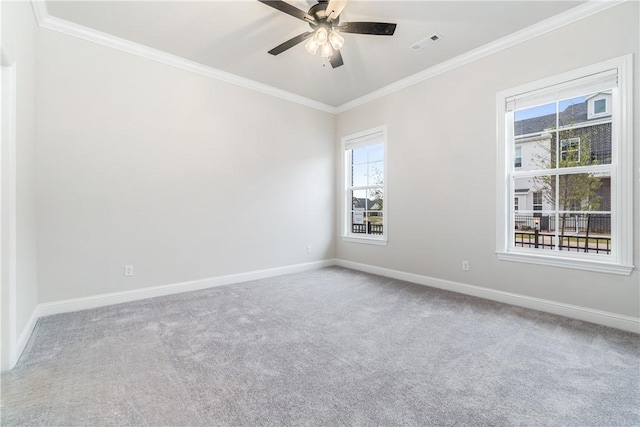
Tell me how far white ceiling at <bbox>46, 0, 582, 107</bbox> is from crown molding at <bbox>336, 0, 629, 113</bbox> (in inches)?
2.5

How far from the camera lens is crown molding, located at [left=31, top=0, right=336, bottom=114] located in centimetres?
267

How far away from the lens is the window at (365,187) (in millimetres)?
4527

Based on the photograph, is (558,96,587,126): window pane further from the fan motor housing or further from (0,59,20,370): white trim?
(0,59,20,370): white trim

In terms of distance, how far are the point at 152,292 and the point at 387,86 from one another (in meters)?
4.22

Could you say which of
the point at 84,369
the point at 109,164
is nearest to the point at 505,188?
Answer: the point at 84,369

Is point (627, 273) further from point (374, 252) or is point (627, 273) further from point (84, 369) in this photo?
point (84, 369)

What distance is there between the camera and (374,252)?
4.51 m

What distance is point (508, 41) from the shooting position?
3020mm

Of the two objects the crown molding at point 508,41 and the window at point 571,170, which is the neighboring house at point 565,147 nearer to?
the window at point 571,170

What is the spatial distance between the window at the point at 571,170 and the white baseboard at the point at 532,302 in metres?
0.40

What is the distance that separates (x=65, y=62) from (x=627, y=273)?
18.3ft

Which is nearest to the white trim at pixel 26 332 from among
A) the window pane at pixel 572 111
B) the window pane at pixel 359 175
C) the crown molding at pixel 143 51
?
the crown molding at pixel 143 51

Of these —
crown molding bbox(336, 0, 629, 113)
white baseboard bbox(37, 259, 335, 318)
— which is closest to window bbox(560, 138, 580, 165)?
crown molding bbox(336, 0, 629, 113)

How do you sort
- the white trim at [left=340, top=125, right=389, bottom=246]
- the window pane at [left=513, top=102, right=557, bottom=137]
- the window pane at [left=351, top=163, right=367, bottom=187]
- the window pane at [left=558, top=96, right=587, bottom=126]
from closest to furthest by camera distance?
the window pane at [left=558, top=96, right=587, bottom=126], the window pane at [left=513, top=102, right=557, bottom=137], the white trim at [left=340, top=125, right=389, bottom=246], the window pane at [left=351, top=163, right=367, bottom=187]
